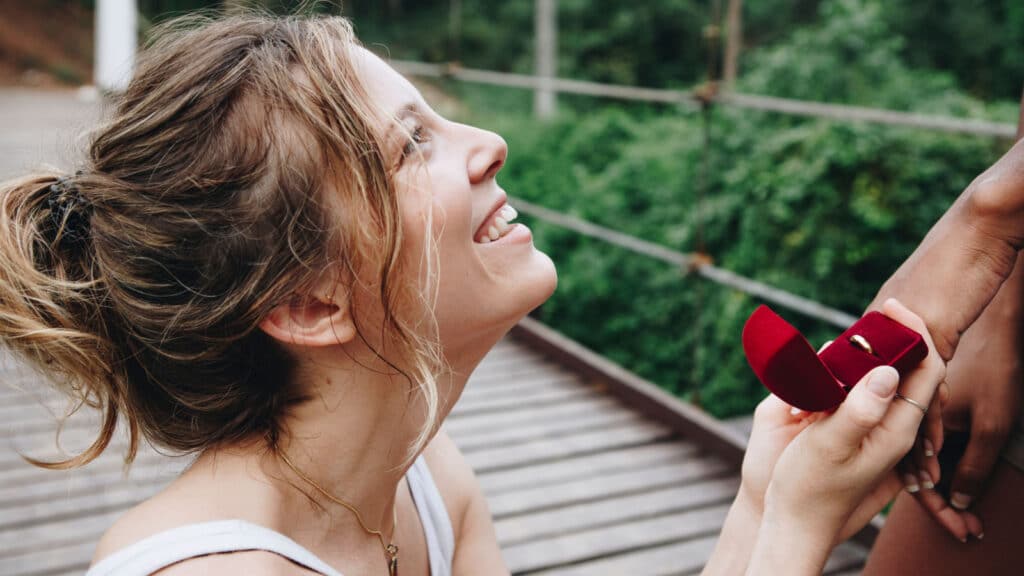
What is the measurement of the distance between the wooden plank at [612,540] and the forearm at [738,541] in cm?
125

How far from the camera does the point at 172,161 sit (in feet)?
3.49

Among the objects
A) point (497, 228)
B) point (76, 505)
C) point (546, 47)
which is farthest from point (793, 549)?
point (546, 47)

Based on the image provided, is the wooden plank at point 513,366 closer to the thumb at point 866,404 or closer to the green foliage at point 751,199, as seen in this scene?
the green foliage at point 751,199

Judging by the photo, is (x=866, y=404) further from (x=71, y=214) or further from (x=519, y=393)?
(x=519, y=393)

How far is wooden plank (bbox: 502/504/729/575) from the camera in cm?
241

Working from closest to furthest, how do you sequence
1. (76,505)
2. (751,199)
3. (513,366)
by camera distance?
(76,505), (513,366), (751,199)

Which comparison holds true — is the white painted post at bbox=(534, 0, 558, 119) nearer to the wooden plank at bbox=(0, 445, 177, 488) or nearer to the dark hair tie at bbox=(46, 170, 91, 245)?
the wooden plank at bbox=(0, 445, 177, 488)

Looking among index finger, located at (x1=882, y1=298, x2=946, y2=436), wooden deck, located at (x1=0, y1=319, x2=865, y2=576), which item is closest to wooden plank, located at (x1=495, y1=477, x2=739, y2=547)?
wooden deck, located at (x1=0, y1=319, x2=865, y2=576)

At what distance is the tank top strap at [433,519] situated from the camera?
4.59 feet

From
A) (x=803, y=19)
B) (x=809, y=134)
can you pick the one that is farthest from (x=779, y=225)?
(x=803, y=19)

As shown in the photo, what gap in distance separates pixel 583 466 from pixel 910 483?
1.89 m

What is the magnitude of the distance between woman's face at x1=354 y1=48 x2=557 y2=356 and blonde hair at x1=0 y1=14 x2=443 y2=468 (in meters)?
0.03

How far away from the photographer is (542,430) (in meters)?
3.22

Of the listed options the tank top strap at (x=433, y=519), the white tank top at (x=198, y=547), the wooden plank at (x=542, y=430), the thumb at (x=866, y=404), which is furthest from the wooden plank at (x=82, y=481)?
the thumb at (x=866, y=404)
